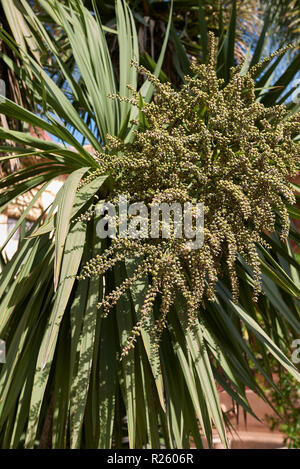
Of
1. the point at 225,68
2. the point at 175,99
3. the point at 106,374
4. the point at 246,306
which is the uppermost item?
the point at 225,68

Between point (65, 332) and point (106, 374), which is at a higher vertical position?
point (65, 332)

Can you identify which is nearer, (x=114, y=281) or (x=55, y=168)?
(x=114, y=281)

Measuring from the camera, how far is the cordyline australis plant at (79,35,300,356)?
1.16m

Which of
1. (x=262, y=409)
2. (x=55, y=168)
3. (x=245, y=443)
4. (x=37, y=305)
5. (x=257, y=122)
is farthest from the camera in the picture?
(x=262, y=409)

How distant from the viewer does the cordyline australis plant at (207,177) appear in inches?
45.8

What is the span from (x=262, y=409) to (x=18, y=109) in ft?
16.1

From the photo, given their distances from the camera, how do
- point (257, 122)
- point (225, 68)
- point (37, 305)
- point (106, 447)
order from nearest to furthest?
point (106, 447) < point (37, 305) < point (257, 122) < point (225, 68)

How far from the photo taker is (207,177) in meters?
1.28

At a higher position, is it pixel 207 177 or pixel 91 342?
pixel 207 177

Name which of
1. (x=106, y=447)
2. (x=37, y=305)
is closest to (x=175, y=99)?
(x=37, y=305)

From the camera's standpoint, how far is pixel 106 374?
1.38 metres

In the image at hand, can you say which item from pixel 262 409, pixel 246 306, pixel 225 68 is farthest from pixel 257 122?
pixel 262 409

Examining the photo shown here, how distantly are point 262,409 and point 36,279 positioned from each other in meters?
4.60

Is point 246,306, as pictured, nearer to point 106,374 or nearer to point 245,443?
point 106,374
